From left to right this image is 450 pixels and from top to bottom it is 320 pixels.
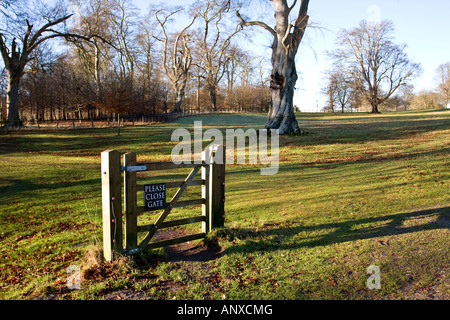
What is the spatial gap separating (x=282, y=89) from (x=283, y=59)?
201 centimetres

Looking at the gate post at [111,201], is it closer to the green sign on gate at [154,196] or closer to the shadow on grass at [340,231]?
the green sign on gate at [154,196]

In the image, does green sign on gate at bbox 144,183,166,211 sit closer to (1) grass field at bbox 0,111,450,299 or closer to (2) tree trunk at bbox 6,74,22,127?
(1) grass field at bbox 0,111,450,299

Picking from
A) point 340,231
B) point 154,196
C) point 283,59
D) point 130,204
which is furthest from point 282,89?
point 130,204

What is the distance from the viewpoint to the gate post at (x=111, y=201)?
4.61 meters

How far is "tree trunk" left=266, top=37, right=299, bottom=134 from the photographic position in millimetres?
21984

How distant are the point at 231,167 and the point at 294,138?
26.5 ft

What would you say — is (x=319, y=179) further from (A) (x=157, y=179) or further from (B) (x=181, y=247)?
(B) (x=181, y=247)

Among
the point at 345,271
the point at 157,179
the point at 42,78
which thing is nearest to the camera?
the point at 345,271

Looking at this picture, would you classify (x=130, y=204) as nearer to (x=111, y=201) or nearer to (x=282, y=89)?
(x=111, y=201)

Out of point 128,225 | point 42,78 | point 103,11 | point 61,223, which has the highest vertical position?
point 103,11

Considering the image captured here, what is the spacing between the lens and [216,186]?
232 inches

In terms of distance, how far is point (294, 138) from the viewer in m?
22.0

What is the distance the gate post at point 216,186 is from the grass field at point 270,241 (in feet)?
0.86

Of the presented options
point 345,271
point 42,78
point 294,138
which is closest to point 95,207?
point 345,271
